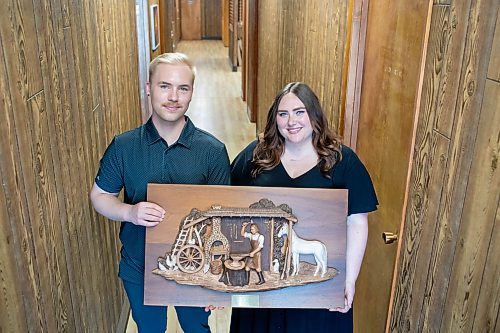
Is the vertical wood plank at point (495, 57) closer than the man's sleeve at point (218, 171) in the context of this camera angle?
Yes

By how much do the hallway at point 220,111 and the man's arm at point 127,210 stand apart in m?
1.39

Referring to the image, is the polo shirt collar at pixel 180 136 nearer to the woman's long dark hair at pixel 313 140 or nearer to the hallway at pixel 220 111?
the woman's long dark hair at pixel 313 140

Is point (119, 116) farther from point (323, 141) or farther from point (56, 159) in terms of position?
point (323, 141)

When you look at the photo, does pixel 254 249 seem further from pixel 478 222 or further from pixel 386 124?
pixel 386 124

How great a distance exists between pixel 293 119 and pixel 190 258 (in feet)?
1.87

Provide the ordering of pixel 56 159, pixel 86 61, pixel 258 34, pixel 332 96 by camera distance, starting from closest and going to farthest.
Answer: pixel 56 159 < pixel 86 61 < pixel 332 96 < pixel 258 34

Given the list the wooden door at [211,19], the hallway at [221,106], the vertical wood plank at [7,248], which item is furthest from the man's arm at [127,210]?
the wooden door at [211,19]

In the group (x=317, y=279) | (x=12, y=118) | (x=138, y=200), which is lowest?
(x=317, y=279)

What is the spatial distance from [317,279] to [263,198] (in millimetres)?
312

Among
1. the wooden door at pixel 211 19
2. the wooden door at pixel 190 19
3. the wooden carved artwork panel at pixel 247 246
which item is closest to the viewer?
the wooden carved artwork panel at pixel 247 246

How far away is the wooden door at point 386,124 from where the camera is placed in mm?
1740

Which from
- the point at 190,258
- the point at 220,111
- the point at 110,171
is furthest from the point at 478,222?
the point at 220,111

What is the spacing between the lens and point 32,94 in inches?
55.8

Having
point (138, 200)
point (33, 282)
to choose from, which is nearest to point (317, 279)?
point (138, 200)
